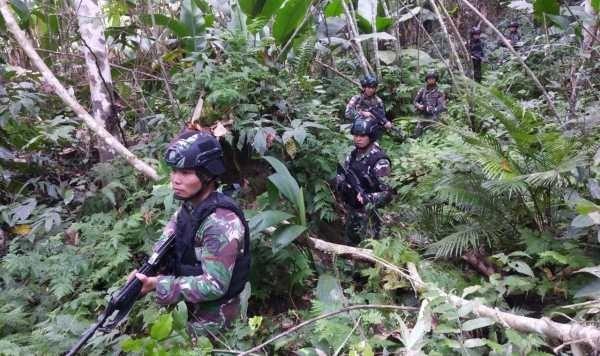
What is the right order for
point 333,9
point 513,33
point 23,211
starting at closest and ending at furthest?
point 23,211, point 333,9, point 513,33

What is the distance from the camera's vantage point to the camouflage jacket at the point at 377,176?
418 centimetres

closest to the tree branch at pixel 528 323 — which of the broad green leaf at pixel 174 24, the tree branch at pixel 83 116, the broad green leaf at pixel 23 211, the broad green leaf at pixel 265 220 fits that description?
the broad green leaf at pixel 265 220

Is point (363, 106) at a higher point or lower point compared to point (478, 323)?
lower

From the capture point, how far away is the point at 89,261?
12.1 ft

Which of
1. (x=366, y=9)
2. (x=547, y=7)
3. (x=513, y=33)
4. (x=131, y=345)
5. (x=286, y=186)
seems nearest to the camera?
(x=131, y=345)

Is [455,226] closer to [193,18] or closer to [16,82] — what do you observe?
[193,18]

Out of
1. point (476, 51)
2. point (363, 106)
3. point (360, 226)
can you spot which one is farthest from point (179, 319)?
point (476, 51)

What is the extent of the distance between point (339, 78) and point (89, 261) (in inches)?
234

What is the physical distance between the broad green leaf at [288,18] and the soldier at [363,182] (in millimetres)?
2209

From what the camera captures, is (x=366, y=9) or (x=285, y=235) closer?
(x=285, y=235)

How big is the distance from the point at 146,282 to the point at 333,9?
280 inches

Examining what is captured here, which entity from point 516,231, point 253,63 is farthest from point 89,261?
point 516,231

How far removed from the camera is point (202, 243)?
231 centimetres

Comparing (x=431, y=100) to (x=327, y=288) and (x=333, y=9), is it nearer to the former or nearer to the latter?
(x=333, y=9)
